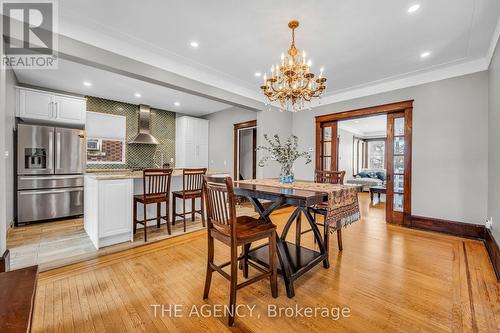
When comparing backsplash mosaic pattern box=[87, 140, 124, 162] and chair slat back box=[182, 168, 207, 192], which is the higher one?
backsplash mosaic pattern box=[87, 140, 124, 162]

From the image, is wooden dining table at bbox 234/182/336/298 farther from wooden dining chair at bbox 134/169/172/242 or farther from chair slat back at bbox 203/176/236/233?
wooden dining chair at bbox 134/169/172/242

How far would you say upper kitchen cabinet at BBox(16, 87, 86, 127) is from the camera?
3.98 m

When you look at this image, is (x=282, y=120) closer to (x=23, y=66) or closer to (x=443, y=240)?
(x=443, y=240)

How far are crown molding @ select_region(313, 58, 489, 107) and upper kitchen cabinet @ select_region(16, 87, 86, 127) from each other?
5.41 m

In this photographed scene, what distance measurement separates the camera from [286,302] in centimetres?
185

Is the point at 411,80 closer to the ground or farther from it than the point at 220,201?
farther from it

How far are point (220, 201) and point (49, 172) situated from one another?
4353mm

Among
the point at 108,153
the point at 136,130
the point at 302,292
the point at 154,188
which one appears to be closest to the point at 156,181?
the point at 154,188

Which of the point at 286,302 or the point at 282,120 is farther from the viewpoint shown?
the point at 282,120

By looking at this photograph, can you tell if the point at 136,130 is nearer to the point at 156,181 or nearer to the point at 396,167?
the point at 156,181

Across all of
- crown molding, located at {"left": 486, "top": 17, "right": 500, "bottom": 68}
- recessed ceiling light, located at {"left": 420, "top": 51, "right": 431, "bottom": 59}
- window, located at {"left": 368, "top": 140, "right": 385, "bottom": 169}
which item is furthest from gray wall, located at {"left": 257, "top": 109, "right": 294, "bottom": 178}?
window, located at {"left": 368, "top": 140, "right": 385, "bottom": 169}

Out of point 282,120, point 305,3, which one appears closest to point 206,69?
point 305,3

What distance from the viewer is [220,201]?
1.74 m

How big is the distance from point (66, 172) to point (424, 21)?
623cm
